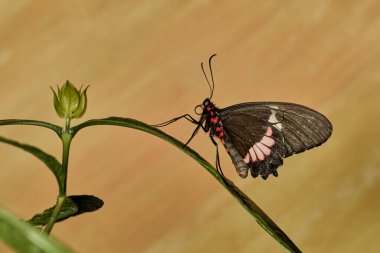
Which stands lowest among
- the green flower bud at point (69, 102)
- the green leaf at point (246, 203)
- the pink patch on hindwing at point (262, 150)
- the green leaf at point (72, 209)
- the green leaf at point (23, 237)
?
the green leaf at point (23, 237)

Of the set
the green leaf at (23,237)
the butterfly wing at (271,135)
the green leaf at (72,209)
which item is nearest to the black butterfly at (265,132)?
the butterfly wing at (271,135)

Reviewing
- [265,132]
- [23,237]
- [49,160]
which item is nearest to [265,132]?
[265,132]

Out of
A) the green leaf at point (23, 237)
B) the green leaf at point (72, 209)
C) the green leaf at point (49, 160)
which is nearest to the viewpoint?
the green leaf at point (23, 237)

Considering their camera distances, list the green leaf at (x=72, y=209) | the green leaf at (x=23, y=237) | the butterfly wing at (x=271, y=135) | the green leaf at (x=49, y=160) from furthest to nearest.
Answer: the butterfly wing at (x=271, y=135) → the green leaf at (x=72, y=209) → the green leaf at (x=49, y=160) → the green leaf at (x=23, y=237)

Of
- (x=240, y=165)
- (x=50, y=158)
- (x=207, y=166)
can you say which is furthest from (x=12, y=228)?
(x=240, y=165)

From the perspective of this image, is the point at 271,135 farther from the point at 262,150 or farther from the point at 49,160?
the point at 49,160

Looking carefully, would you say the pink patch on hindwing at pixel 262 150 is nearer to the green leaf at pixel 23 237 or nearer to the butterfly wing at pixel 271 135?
the butterfly wing at pixel 271 135

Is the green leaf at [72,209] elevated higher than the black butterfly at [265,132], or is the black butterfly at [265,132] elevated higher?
the black butterfly at [265,132]

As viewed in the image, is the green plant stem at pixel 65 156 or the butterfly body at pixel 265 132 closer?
the green plant stem at pixel 65 156
